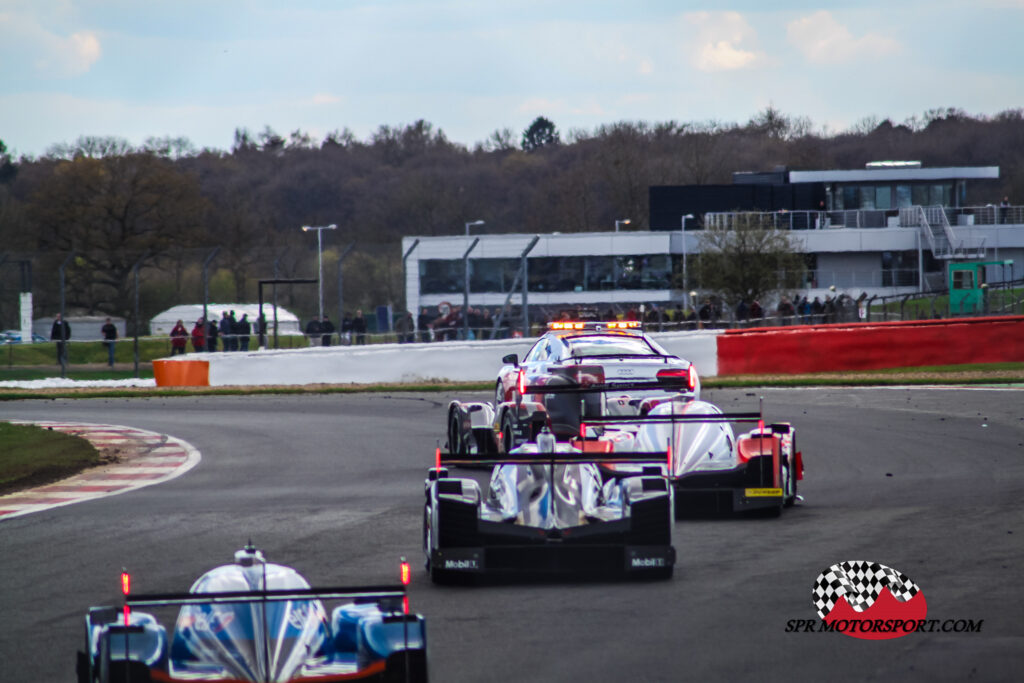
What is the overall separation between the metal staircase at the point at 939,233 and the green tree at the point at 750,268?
11306 millimetres

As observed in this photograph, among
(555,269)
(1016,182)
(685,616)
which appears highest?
(1016,182)

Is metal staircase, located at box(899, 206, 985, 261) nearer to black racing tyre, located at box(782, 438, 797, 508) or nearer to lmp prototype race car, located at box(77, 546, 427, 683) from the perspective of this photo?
black racing tyre, located at box(782, 438, 797, 508)

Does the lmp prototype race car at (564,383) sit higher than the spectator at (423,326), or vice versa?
the spectator at (423,326)

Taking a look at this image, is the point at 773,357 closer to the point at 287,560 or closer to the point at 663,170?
the point at 287,560

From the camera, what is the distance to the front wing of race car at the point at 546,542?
817 centimetres

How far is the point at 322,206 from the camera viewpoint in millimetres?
112062

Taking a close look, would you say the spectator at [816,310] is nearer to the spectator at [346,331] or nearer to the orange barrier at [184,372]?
the spectator at [346,331]

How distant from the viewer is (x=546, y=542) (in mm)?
8172

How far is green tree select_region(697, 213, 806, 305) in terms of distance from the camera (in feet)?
166

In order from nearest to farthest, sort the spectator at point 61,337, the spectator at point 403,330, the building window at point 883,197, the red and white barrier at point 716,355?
the red and white barrier at point 716,355, the spectator at point 403,330, the spectator at point 61,337, the building window at point 883,197

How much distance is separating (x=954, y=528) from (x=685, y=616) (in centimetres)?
347

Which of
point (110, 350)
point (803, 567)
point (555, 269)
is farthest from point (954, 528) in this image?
point (555, 269)

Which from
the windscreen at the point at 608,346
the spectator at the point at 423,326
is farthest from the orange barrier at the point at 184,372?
the windscreen at the point at 608,346

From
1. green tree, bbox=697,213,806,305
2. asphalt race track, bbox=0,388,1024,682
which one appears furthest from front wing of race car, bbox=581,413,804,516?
green tree, bbox=697,213,806,305
